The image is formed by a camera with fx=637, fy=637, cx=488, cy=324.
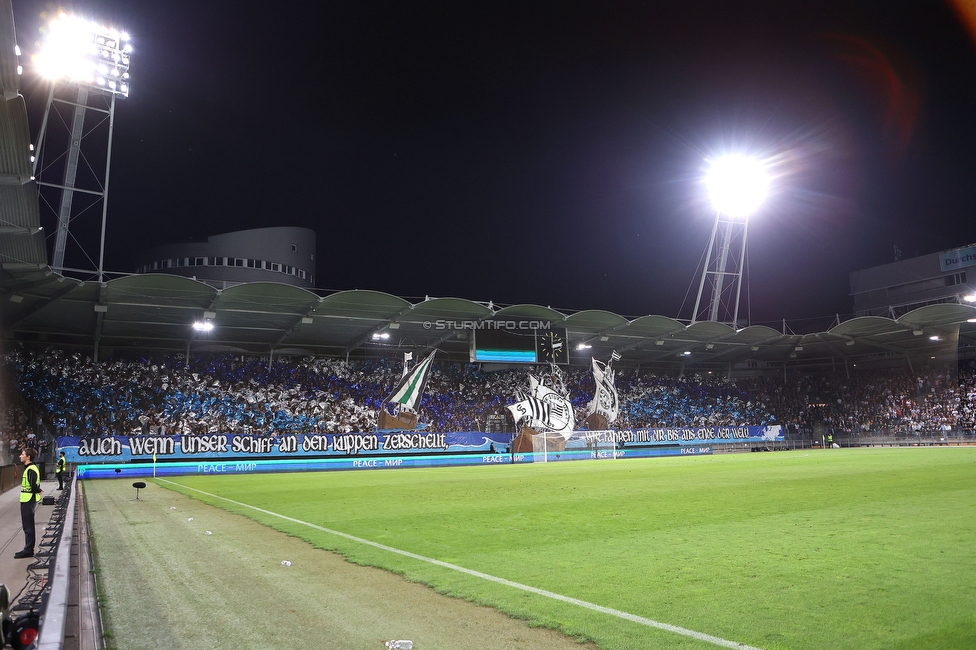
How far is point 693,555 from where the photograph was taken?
7.07 m

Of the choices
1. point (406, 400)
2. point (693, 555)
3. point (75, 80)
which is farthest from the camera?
point (406, 400)

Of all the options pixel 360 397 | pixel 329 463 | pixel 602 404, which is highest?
pixel 360 397

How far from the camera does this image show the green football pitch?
4.48 metres

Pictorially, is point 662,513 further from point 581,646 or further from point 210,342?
point 210,342

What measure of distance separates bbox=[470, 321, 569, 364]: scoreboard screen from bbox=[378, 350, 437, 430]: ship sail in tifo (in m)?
3.63

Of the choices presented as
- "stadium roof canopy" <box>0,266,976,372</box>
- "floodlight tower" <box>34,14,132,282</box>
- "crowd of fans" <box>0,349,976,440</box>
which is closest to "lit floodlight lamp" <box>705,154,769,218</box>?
"stadium roof canopy" <box>0,266,976,372</box>

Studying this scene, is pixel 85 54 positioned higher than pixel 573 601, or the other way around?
pixel 85 54

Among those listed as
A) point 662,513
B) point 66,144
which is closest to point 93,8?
point 66,144

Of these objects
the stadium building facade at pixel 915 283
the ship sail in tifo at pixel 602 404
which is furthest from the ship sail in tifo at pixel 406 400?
the stadium building facade at pixel 915 283

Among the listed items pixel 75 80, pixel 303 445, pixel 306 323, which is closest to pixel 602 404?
pixel 303 445

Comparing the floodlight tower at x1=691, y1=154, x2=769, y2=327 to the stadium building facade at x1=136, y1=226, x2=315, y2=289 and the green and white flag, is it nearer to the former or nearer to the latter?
the green and white flag

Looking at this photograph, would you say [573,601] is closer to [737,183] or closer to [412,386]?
[412,386]

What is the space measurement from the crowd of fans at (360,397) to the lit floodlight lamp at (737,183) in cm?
1535

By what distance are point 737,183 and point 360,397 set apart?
29.3 meters
